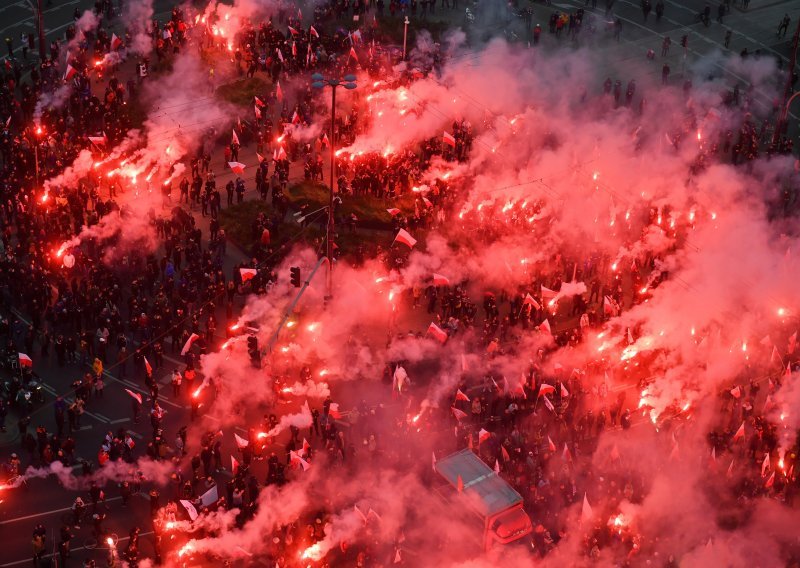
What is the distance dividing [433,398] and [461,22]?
28.8 m

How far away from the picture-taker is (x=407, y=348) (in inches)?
1695

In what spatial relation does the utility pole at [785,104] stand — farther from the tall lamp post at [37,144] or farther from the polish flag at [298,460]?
the tall lamp post at [37,144]

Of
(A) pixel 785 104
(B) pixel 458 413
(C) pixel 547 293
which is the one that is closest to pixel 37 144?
(C) pixel 547 293

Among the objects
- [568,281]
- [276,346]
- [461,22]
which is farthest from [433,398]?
[461,22]

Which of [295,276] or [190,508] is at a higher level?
[295,276]

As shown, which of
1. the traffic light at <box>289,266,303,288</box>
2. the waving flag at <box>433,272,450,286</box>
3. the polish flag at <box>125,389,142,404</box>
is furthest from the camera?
the waving flag at <box>433,272,450,286</box>

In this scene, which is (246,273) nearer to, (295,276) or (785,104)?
(295,276)

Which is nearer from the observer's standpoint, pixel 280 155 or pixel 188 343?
pixel 188 343

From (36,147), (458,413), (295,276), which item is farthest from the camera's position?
(36,147)

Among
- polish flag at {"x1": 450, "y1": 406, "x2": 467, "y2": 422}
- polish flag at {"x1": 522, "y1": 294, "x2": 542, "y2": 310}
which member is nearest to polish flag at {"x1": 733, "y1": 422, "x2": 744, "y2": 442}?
polish flag at {"x1": 522, "y1": 294, "x2": 542, "y2": 310}

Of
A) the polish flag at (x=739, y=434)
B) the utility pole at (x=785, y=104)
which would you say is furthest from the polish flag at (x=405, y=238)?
the utility pole at (x=785, y=104)

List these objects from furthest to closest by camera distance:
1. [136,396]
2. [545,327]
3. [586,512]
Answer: [545,327] < [136,396] < [586,512]

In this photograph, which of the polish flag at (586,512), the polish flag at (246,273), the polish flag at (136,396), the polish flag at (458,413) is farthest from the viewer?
the polish flag at (246,273)

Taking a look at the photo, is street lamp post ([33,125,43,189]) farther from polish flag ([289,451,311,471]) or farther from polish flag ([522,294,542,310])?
polish flag ([522,294,542,310])
